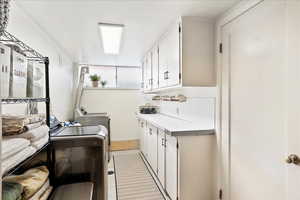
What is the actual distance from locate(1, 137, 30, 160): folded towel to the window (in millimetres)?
4130

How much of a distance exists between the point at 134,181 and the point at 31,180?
1.86 m

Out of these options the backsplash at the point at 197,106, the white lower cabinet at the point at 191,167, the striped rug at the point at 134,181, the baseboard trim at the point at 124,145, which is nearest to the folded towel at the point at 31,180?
the white lower cabinet at the point at 191,167

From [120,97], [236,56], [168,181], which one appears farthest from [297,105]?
[120,97]

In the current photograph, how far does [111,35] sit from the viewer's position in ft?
7.95

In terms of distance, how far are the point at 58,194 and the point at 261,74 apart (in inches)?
75.0

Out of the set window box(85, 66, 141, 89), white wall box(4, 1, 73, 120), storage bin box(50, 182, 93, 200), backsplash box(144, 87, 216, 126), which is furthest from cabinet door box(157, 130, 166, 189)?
window box(85, 66, 141, 89)

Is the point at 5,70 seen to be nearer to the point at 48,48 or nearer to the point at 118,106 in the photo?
the point at 48,48

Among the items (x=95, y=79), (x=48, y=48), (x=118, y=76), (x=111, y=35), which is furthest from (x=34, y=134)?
(x=118, y=76)

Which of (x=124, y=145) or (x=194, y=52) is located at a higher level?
(x=194, y=52)

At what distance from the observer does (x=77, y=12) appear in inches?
69.7

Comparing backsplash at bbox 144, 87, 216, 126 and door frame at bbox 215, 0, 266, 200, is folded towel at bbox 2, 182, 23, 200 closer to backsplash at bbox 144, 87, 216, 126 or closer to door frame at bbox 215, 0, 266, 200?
door frame at bbox 215, 0, 266, 200

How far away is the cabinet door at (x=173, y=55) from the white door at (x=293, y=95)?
106cm

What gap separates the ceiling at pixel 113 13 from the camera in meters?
1.60

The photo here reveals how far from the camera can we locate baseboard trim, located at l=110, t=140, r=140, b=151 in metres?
4.47
